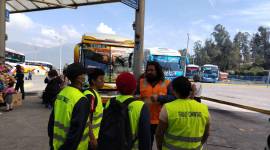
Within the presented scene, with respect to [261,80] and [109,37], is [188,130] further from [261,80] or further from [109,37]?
[261,80]

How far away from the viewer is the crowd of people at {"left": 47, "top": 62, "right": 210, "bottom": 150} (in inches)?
118

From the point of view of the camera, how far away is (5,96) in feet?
38.9

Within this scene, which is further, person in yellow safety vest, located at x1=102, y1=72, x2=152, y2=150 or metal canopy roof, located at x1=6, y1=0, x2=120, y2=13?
metal canopy roof, located at x1=6, y1=0, x2=120, y2=13

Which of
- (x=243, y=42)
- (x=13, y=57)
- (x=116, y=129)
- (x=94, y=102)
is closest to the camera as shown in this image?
(x=116, y=129)

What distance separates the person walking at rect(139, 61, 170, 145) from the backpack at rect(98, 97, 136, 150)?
1.51m

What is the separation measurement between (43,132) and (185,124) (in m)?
6.06

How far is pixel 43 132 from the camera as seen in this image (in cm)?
842

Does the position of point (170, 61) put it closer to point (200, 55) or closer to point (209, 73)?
point (209, 73)

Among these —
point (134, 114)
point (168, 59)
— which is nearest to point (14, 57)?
point (168, 59)

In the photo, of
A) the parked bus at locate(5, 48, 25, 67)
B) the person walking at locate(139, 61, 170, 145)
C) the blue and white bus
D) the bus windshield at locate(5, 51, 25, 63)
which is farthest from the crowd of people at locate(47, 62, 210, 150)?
the bus windshield at locate(5, 51, 25, 63)

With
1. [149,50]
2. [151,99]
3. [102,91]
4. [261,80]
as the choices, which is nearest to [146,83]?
[151,99]

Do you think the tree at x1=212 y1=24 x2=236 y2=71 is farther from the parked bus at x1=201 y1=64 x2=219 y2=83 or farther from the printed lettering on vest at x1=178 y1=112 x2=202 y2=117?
the printed lettering on vest at x1=178 y1=112 x2=202 y2=117

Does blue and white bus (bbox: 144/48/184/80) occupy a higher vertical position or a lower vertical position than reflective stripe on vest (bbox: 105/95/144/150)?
higher

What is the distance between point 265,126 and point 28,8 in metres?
13.5
